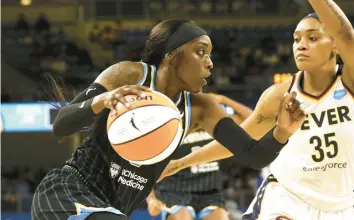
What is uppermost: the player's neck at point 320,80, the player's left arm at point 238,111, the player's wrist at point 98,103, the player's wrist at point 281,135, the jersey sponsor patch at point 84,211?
the player's wrist at point 98,103

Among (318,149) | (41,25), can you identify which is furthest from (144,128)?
(41,25)

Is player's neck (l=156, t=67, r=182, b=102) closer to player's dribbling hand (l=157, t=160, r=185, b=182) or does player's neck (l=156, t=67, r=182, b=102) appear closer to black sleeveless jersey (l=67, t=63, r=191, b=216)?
black sleeveless jersey (l=67, t=63, r=191, b=216)

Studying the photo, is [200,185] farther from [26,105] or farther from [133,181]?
[26,105]

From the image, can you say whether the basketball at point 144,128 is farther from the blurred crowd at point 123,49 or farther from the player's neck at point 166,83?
the blurred crowd at point 123,49

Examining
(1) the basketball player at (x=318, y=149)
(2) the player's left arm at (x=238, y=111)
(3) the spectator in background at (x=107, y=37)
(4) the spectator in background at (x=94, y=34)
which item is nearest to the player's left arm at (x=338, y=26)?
(1) the basketball player at (x=318, y=149)

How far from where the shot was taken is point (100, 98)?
338 centimetres

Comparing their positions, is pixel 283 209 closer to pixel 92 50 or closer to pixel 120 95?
pixel 120 95

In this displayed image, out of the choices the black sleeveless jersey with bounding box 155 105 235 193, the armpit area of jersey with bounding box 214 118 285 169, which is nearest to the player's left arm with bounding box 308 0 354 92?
the armpit area of jersey with bounding box 214 118 285 169

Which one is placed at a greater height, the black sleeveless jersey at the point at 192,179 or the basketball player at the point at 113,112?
the basketball player at the point at 113,112

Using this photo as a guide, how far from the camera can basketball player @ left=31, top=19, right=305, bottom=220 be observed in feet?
11.6

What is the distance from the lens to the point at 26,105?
13562 mm

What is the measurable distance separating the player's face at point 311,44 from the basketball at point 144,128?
121 centimetres

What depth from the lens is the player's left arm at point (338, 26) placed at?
3936 mm

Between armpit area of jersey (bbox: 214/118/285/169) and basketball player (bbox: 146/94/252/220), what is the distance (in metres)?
2.84
